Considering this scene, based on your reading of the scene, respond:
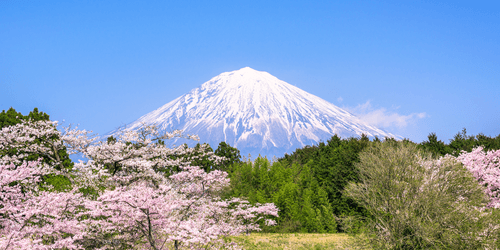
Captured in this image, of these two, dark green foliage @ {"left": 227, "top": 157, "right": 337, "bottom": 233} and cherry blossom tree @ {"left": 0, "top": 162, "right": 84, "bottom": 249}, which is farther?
dark green foliage @ {"left": 227, "top": 157, "right": 337, "bottom": 233}

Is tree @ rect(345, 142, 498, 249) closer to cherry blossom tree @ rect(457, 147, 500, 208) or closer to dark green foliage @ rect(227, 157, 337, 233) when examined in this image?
cherry blossom tree @ rect(457, 147, 500, 208)

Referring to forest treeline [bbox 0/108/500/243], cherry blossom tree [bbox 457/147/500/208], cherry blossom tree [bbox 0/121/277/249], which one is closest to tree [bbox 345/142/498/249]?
cherry blossom tree [bbox 457/147/500/208]

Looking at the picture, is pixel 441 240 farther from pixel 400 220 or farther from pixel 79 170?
pixel 79 170

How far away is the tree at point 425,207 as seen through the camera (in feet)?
47.7

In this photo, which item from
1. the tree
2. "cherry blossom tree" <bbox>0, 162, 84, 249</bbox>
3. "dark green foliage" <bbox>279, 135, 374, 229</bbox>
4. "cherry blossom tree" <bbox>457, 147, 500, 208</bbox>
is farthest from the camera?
"dark green foliage" <bbox>279, 135, 374, 229</bbox>

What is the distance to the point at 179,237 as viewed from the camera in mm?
10547

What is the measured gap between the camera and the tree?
14.5 m

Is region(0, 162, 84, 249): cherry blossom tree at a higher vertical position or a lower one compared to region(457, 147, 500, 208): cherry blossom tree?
lower

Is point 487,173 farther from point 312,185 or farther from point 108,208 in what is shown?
point 108,208

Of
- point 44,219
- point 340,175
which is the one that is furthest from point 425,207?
point 340,175

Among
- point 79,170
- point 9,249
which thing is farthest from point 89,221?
point 79,170

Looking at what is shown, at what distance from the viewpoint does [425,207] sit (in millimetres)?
15844

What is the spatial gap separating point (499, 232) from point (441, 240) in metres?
2.29

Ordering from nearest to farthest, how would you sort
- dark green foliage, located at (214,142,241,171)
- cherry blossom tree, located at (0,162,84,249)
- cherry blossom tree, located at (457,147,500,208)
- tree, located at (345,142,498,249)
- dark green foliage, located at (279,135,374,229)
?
cherry blossom tree, located at (0,162,84,249)
tree, located at (345,142,498,249)
cherry blossom tree, located at (457,147,500,208)
dark green foliage, located at (279,135,374,229)
dark green foliage, located at (214,142,241,171)
